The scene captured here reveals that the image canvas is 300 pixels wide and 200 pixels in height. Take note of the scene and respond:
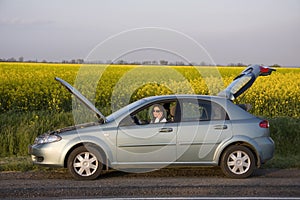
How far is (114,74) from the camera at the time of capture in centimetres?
2972

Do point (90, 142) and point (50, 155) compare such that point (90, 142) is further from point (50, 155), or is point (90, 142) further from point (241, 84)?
point (241, 84)

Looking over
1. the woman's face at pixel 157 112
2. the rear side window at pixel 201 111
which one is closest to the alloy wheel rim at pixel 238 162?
the rear side window at pixel 201 111

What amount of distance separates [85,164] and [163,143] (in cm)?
134

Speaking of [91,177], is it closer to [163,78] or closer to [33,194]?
[33,194]

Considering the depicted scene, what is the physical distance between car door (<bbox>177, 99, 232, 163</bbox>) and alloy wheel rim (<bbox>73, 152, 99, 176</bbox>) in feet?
4.64

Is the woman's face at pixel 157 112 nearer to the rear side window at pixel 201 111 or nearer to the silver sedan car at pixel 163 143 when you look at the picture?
the silver sedan car at pixel 163 143

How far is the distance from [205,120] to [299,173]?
2.01m

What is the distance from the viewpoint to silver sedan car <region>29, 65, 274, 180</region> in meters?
8.73

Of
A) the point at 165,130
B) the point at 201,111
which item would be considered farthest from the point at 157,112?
the point at 201,111

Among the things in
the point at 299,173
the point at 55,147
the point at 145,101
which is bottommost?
the point at 299,173

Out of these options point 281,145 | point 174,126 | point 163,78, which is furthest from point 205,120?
point 163,78

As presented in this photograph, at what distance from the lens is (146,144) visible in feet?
28.7

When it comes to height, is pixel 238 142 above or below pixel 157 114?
below

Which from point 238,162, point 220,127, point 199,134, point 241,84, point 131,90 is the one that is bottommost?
point 238,162
